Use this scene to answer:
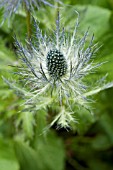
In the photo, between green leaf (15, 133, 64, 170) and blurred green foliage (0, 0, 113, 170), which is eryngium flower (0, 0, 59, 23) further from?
green leaf (15, 133, 64, 170)

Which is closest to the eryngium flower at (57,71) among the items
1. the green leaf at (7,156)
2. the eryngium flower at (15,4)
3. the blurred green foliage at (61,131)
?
the eryngium flower at (15,4)

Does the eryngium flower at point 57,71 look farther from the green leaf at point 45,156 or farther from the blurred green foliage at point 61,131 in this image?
the green leaf at point 45,156

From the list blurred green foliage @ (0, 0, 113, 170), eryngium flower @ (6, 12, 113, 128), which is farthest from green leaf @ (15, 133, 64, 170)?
eryngium flower @ (6, 12, 113, 128)

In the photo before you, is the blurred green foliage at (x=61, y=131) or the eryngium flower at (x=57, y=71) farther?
the blurred green foliage at (x=61, y=131)

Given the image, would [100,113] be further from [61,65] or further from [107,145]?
[61,65]

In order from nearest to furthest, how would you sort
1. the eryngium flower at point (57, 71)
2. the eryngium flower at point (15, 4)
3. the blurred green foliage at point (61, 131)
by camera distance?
the eryngium flower at point (57, 71)
the eryngium flower at point (15, 4)
the blurred green foliage at point (61, 131)
